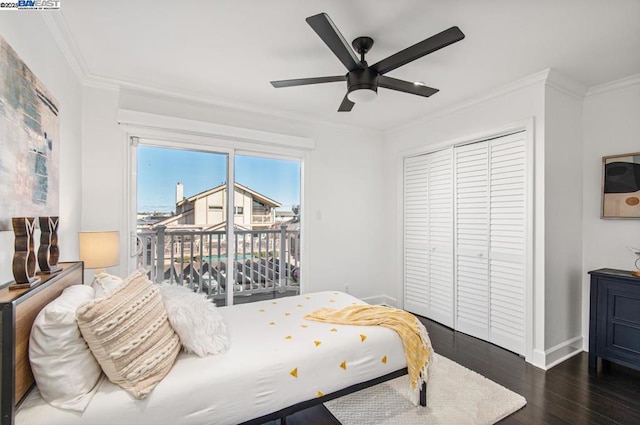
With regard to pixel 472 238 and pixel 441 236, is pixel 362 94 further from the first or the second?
pixel 441 236

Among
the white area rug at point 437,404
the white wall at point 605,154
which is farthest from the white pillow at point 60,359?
the white wall at point 605,154

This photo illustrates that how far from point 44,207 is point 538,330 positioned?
3.91m

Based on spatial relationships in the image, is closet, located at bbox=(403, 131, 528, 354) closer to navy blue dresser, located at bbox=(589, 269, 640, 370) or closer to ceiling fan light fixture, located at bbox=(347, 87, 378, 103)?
navy blue dresser, located at bbox=(589, 269, 640, 370)

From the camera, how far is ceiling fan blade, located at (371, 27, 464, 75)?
5.49 feet

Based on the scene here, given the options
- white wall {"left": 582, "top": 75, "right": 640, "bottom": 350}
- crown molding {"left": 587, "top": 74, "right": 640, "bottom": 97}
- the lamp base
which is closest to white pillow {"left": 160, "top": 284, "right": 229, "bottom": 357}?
the lamp base

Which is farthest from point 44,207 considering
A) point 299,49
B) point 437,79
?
point 437,79

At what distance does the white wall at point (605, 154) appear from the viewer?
280cm

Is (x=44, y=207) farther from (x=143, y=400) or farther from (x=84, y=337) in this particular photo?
(x=143, y=400)

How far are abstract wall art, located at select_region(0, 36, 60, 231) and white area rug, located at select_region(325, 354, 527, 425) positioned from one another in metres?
2.23

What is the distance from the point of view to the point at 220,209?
11.6 ft

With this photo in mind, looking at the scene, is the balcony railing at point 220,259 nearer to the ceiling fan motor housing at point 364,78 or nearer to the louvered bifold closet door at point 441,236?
the louvered bifold closet door at point 441,236

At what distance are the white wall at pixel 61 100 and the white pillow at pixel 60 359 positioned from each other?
386 millimetres

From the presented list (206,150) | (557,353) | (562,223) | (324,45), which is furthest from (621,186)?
(206,150)

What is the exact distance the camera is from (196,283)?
12.9 feet
